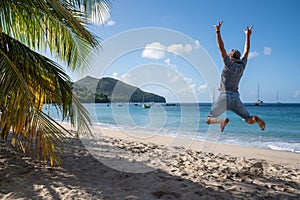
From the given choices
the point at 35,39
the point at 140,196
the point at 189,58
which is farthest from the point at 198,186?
the point at 35,39

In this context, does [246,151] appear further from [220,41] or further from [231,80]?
[220,41]

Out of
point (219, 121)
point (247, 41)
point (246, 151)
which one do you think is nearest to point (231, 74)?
point (247, 41)

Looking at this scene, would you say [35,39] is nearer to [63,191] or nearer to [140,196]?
[63,191]

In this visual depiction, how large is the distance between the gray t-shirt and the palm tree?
1864 mm

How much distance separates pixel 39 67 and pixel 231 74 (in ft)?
8.47

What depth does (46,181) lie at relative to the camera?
159 inches

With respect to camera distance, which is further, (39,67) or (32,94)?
(39,67)

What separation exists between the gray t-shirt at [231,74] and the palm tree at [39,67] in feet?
6.12

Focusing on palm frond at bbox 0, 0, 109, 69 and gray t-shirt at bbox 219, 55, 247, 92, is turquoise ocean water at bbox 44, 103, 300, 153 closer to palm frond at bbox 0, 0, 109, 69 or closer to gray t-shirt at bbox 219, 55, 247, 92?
palm frond at bbox 0, 0, 109, 69

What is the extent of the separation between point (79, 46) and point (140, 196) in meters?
2.83

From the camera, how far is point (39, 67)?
3342 mm

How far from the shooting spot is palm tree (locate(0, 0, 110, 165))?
287 centimetres

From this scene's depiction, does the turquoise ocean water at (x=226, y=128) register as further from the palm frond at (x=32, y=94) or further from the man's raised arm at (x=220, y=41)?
the man's raised arm at (x=220, y=41)

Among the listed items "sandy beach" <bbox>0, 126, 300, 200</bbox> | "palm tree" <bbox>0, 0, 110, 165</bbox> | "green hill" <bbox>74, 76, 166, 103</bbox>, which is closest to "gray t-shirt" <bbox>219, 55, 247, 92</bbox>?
"sandy beach" <bbox>0, 126, 300, 200</bbox>
